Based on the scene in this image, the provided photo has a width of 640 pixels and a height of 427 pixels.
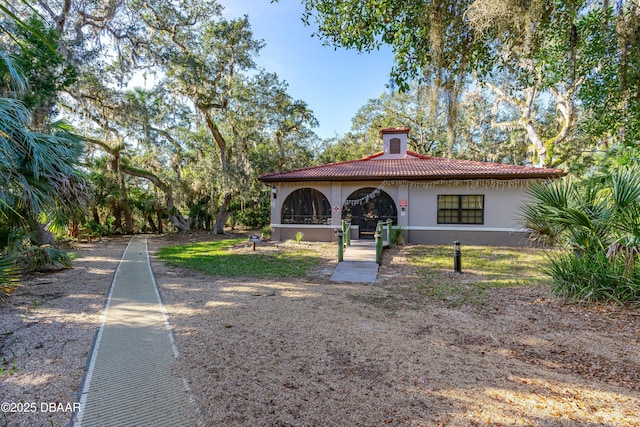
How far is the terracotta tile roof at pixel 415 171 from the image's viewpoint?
512 inches

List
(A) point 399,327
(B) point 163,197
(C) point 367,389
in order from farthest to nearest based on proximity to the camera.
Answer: (B) point 163,197 → (A) point 399,327 → (C) point 367,389

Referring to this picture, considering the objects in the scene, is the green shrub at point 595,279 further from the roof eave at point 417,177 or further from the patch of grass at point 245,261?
the roof eave at point 417,177

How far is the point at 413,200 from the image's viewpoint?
14.3m

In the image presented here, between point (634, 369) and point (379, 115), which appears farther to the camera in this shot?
point (379, 115)

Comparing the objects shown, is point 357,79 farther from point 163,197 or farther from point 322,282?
point 163,197

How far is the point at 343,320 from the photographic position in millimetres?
5328

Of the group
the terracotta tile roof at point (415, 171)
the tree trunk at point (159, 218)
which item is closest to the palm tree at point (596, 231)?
the terracotta tile roof at point (415, 171)

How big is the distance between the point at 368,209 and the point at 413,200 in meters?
1.97

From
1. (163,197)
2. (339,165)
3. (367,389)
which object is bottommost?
(367,389)

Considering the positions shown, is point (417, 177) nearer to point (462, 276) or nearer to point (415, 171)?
point (415, 171)

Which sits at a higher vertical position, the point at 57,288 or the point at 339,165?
the point at 339,165

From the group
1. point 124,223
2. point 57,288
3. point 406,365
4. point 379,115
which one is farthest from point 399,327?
point 379,115

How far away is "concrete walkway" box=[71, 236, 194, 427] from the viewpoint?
2973mm

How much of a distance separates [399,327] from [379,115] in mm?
24525
